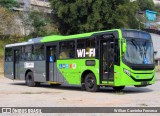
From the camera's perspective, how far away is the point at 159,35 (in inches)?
2302

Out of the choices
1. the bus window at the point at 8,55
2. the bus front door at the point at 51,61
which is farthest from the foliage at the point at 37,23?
the bus front door at the point at 51,61

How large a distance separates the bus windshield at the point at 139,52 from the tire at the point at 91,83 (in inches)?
84.3

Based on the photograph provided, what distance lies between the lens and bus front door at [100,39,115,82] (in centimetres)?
1727

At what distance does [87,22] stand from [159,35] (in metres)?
19.3

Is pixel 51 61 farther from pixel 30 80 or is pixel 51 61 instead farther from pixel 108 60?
pixel 108 60

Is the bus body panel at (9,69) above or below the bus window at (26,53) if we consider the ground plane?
below

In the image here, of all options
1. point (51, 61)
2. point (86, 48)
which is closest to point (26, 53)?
point (51, 61)

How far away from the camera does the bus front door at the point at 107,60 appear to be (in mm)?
17266

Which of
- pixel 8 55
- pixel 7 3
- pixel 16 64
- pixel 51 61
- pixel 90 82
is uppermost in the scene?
pixel 7 3

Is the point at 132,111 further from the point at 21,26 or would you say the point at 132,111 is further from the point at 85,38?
the point at 21,26

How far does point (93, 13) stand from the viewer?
42.7 m

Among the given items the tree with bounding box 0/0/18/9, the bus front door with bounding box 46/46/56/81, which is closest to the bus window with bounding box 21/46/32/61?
the bus front door with bounding box 46/46/56/81

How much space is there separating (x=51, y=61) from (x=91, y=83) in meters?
3.76

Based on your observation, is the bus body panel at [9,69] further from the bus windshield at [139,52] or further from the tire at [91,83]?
the bus windshield at [139,52]
